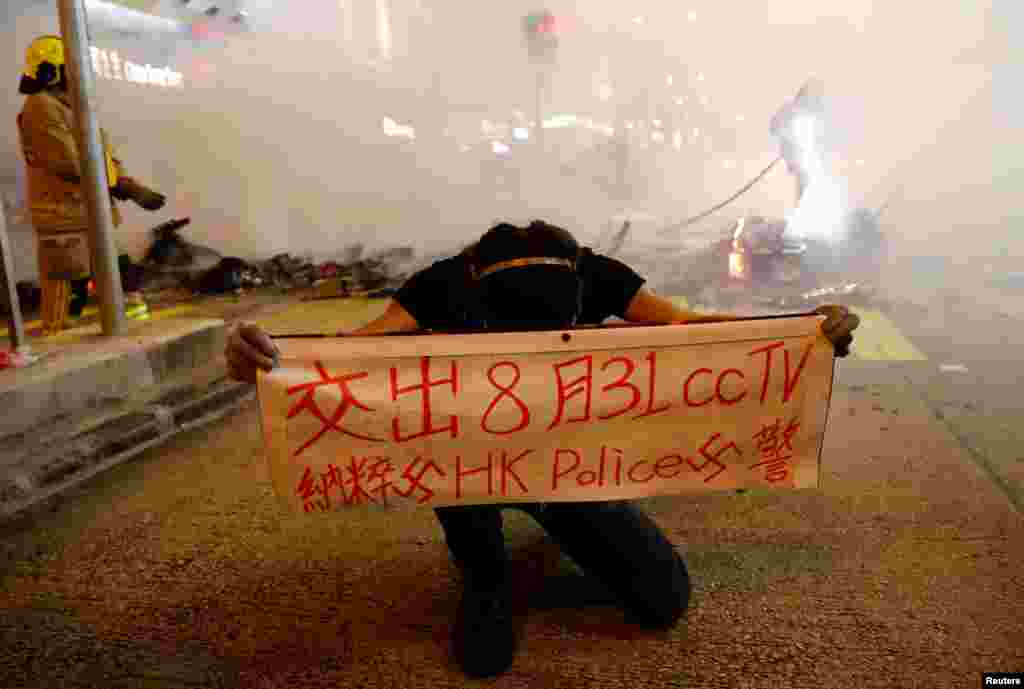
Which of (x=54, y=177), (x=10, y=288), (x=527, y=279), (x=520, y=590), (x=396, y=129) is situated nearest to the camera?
(x=527, y=279)

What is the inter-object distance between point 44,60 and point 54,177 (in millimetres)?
760

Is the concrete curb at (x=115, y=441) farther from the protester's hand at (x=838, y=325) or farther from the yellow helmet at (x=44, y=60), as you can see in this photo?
the protester's hand at (x=838, y=325)

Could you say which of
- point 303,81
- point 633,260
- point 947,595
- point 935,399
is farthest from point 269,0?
point 947,595

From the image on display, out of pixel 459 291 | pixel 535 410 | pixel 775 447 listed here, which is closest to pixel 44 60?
pixel 459 291

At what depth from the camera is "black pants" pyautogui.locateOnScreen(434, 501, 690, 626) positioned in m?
1.95

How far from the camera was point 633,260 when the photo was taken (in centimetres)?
1080

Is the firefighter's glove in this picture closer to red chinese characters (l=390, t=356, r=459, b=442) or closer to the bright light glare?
red chinese characters (l=390, t=356, r=459, b=442)

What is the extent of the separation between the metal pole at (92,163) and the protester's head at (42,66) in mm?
473

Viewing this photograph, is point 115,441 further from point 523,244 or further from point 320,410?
point 523,244

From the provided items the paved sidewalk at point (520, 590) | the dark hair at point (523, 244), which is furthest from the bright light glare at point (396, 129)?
the dark hair at point (523, 244)

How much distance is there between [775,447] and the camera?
203 centimetres

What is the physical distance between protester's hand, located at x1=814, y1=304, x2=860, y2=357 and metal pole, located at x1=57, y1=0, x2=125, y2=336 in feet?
13.9

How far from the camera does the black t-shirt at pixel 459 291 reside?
6.63 ft

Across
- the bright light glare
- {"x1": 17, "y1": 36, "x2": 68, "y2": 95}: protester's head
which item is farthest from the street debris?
the bright light glare
